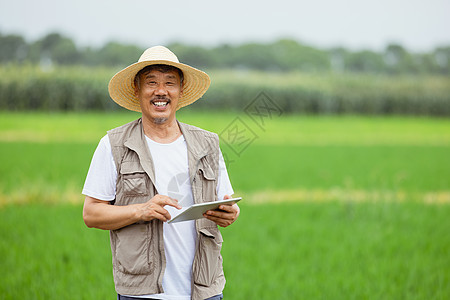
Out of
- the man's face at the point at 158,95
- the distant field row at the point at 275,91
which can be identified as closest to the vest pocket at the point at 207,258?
the man's face at the point at 158,95

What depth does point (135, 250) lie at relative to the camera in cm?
212

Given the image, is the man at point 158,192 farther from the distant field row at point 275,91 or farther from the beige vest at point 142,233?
the distant field row at point 275,91

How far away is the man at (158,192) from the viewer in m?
2.09

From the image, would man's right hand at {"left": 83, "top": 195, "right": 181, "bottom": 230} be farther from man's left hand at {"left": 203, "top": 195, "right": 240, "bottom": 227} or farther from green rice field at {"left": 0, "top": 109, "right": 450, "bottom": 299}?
green rice field at {"left": 0, "top": 109, "right": 450, "bottom": 299}

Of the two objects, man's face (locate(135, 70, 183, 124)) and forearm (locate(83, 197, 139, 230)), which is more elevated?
man's face (locate(135, 70, 183, 124))

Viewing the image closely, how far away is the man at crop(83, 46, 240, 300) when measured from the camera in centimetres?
209

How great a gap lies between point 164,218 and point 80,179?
876 cm

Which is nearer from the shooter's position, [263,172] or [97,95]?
[263,172]

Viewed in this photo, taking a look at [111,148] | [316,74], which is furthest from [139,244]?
[316,74]

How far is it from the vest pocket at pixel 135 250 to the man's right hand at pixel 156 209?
132 millimetres

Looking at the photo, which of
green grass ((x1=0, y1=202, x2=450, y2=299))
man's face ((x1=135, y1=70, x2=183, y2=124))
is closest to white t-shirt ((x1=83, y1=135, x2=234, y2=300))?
man's face ((x1=135, y1=70, x2=183, y2=124))

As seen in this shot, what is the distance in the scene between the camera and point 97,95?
115 feet

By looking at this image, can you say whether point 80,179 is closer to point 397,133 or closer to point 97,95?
point 397,133

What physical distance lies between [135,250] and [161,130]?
52 centimetres
